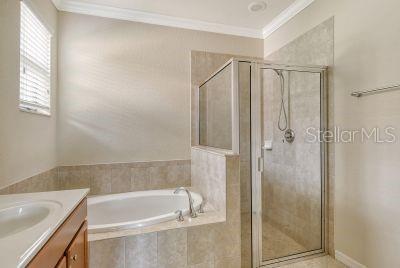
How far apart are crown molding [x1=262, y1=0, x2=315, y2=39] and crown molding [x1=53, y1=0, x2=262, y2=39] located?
0.13 m

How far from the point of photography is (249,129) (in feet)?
6.28

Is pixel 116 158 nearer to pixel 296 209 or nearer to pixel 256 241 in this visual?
pixel 256 241

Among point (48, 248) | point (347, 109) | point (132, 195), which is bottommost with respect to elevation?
point (132, 195)

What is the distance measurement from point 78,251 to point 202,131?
1803 millimetres

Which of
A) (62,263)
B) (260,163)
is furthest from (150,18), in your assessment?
(62,263)

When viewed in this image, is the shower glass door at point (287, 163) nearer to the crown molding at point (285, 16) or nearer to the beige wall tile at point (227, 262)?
the beige wall tile at point (227, 262)

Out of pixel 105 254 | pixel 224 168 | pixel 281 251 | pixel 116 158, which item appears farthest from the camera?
pixel 116 158

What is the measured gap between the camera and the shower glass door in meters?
1.96

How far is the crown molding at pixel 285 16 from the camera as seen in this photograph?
7.78ft

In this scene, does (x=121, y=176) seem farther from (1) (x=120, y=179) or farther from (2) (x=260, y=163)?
(2) (x=260, y=163)

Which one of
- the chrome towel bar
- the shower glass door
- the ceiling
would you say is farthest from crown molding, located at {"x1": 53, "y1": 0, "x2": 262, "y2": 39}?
the chrome towel bar

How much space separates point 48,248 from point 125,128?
1.86 metres

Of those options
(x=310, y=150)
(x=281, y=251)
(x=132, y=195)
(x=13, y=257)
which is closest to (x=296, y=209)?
A: (x=281, y=251)

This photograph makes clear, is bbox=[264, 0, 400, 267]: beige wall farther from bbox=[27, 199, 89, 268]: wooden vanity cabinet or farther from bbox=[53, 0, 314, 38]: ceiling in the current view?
bbox=[27, 199, 89, 268]: wooden vanity cabinet
